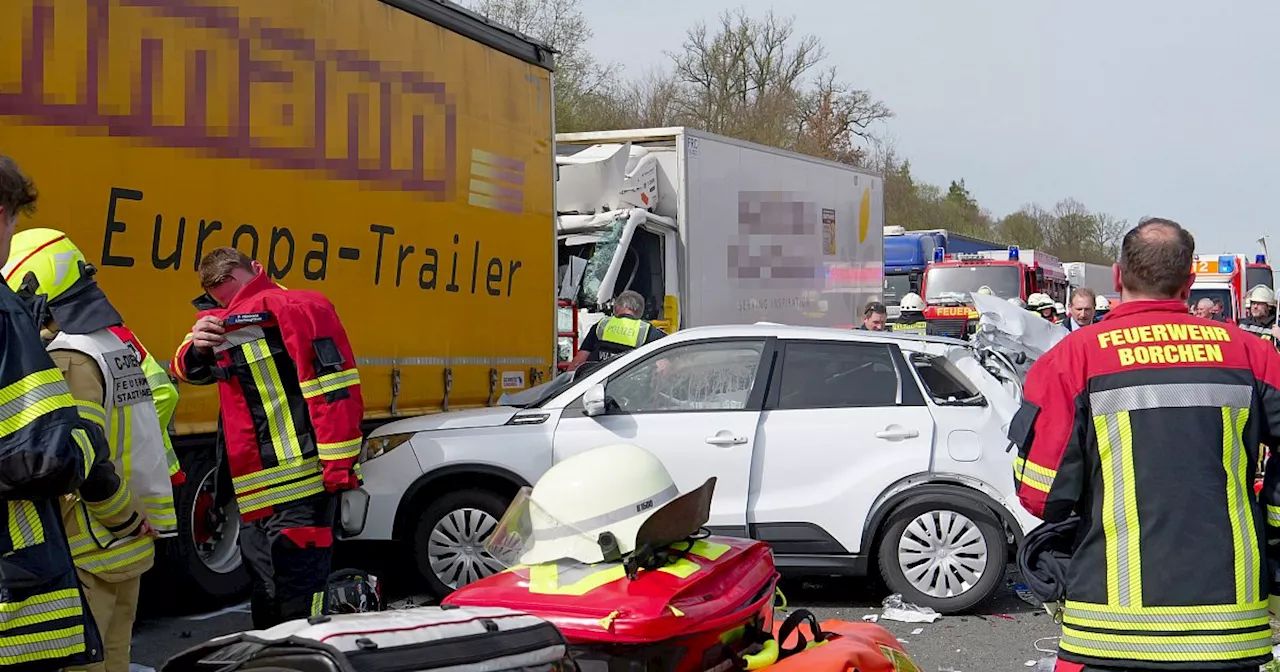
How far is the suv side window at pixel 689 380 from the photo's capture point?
7.32 m

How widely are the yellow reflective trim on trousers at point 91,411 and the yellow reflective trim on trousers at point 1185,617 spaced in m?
2.70

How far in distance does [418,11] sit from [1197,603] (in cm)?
643

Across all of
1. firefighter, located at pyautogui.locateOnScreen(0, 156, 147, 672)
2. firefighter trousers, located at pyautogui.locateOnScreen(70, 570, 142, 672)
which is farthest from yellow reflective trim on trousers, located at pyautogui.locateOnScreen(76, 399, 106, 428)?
firefighter, located at pyautogui.locateOnScreen(0, 156, 147, 672)

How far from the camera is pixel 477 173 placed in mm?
8766

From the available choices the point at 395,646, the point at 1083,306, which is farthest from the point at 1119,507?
the point at 1083,306

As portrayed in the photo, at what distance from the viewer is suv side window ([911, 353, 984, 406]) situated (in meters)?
7.17

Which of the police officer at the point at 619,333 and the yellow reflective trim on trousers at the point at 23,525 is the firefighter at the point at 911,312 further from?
the yellow reflective trim on trousers at the point at 23,525


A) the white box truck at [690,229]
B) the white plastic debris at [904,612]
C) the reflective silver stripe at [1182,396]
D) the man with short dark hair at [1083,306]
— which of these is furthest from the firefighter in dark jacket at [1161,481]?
the man with short dark hair at [1083,306]

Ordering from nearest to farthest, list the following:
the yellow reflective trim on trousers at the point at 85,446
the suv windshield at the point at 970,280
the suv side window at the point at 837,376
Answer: the yellow reflective trim on trousers at the point at 85,446
the suv side window at the point at 837,376
the suv windshield at the point at 970,280

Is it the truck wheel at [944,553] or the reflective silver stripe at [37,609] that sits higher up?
the reflective silver stripe at [37,609]

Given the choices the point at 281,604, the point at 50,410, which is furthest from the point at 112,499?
A: the point at 281,604

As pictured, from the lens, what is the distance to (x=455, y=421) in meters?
7.40

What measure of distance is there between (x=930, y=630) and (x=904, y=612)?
0.78ft

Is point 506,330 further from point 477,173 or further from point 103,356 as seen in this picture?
point 103,356
